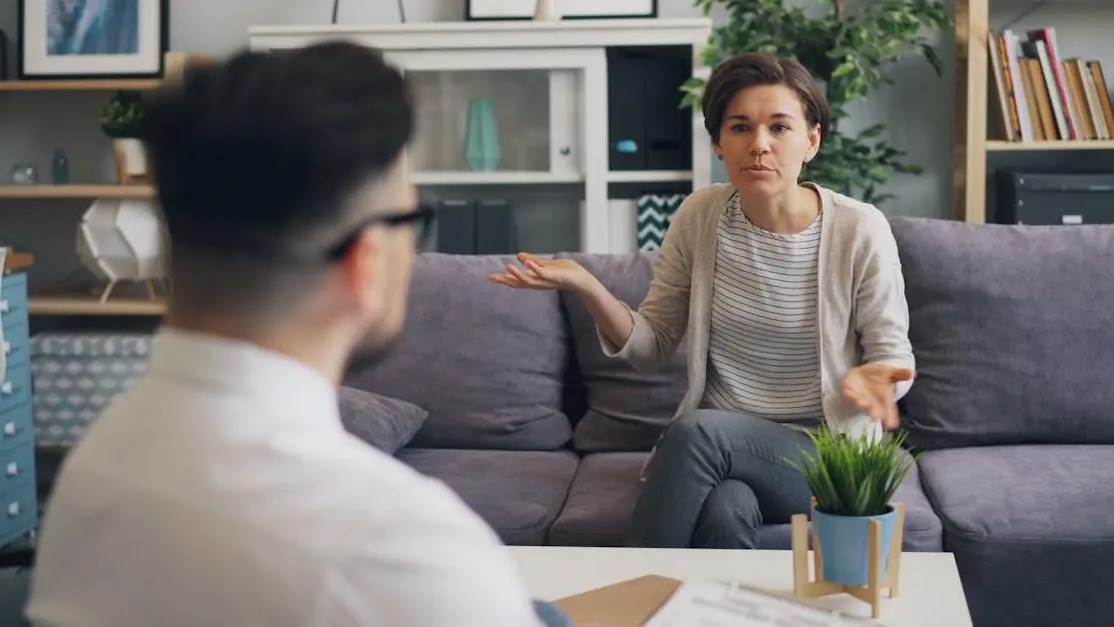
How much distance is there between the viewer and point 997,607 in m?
2.19

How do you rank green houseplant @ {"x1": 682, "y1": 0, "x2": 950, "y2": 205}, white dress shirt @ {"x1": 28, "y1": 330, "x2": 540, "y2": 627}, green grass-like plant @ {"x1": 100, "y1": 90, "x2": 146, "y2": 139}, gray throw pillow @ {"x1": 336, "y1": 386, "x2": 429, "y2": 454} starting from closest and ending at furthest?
1. white dress shirt @ {"x1": 28, "y1": 330, "x2": 540, "y2": 627}
2. gray throw pillow @ {"x1": 336, "y1": 386, "x2": 429, "y2": 454}
3. green houseplant @ {"x1": 682, "y1": 0, "x2": 950, "y2": 205}
4. green grass-like plant @ {"x1": 100, "y1": 90, "x2": 146, "y2": 139}

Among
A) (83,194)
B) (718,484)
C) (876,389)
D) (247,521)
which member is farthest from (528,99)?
(247,521)

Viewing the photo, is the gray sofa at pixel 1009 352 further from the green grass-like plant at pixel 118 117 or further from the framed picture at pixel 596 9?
the green grass-like plant at pixel 118 117

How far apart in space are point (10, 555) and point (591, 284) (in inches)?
37.7

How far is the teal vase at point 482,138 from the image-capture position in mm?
3697

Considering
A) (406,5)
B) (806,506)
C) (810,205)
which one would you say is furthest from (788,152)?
(406,5)

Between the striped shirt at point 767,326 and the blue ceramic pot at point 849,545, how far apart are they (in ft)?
2.18

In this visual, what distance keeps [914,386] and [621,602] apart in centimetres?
119

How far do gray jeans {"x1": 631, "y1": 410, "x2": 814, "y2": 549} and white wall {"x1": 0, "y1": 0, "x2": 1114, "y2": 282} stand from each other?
1899 millimetres

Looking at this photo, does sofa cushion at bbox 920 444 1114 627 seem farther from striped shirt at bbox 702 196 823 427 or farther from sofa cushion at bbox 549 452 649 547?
sofa cushion at bbox 549 452 649 547

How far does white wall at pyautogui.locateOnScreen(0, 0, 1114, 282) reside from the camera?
12.3ft

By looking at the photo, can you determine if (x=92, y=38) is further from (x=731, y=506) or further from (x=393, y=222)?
(x=393, y=222)

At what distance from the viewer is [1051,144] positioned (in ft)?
11.4

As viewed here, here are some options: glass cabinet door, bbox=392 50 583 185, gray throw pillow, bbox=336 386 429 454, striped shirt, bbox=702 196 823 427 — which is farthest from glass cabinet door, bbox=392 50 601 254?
striped shirt, bbox=702 196 823 427
